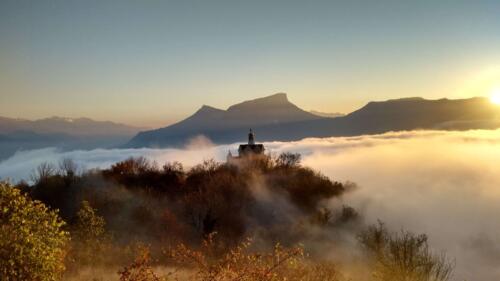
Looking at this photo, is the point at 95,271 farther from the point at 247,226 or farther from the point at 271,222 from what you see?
the point at 271,222

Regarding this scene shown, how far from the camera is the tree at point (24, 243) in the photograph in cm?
2000

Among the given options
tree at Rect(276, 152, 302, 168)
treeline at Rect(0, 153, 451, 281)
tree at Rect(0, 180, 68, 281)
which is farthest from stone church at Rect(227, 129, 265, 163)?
tree at Rect(0, 180, 68, 281)

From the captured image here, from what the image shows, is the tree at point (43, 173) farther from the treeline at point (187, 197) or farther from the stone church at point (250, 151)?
the stone church at point (250, 151)

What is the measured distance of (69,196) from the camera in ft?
236

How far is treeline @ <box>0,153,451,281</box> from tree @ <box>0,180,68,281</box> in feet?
56.0

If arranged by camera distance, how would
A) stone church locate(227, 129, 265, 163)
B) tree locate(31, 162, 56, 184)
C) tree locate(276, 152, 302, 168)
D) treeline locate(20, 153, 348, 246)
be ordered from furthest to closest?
stone church locate(227, 129, 265, 163) < tree locate(276, 152, 302, 168) < tree locate(31, 162, 56, 184) < treeline locate(20, 153, 348, 246)

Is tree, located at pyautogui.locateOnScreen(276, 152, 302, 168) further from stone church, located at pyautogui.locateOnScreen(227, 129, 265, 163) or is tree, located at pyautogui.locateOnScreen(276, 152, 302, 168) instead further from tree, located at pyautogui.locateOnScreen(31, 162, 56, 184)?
tree, located at pyautogui.locateOnScreen(31, 162, 56, 184)

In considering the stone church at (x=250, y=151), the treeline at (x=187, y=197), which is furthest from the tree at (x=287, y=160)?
the treeline at (x=187, y=197)

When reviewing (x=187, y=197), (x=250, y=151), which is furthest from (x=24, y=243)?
(x=250, y=151)

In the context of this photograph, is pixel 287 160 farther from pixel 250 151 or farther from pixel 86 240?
pixel 86 240

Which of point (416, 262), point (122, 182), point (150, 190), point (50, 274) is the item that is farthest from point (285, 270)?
point (122, 182)

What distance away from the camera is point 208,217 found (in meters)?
70.6

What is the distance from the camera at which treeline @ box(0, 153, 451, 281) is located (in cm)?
4319

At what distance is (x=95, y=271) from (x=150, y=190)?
3734 centimetres
